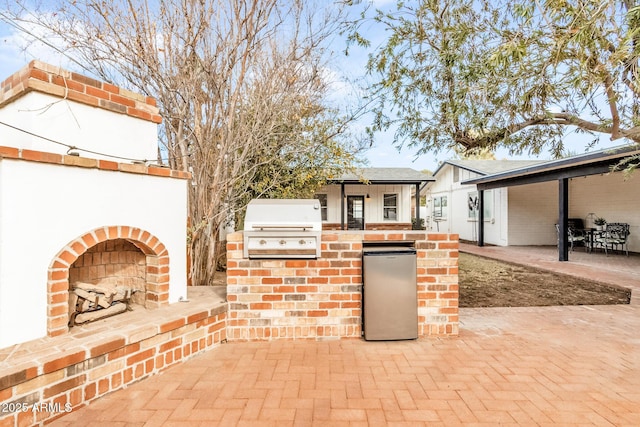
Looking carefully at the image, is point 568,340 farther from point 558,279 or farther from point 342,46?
point 342,46

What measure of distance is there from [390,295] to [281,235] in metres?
1.30

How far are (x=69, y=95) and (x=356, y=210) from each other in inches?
489

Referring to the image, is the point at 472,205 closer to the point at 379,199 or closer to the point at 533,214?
the point at 533,214

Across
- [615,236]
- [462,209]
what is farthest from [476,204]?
[615,236]

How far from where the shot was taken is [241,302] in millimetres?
3367

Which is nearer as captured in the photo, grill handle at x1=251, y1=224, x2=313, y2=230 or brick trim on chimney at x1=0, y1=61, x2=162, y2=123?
brick trim on chimney at x1=0, y1=61, x2=162, y2=123

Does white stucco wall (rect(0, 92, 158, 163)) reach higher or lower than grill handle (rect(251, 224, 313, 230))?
higher

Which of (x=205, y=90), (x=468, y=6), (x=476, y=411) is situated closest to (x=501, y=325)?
(x=476, y=411)

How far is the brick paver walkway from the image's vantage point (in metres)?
2.16

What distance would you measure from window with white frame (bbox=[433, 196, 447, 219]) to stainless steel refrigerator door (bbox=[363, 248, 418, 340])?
15.2 m

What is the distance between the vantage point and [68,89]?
284 centimetres

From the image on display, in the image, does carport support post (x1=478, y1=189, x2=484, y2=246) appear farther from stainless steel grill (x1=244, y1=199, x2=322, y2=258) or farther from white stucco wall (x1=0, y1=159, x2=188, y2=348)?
white stucco wall (x1=0, y1=159, x2=188, y2=348)

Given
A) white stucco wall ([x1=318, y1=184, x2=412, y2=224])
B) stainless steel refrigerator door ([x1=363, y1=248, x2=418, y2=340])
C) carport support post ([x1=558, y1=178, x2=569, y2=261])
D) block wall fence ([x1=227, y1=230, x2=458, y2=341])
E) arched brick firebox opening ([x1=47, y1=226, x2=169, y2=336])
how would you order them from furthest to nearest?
white stucco wall ([x1=318, y1=184, x2=412, y2=224])
carport support post ([x1=558, y1=178, x2=569, y2=261])
block wall fence ([x1=227, y1=230, x2=458, y2=341])
stainless steel refrigerator door ([x1=363, y1=248, x2=418, y2=340])
arched brick firebox opening ([x1=47, y1=226, x2=169, y2=336])

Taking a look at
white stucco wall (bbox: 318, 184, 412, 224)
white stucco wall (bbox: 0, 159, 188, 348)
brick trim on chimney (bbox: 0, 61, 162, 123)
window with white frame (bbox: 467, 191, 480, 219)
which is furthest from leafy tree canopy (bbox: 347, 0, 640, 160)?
window with white frame (bbox: 467, 191, 480, 219)
